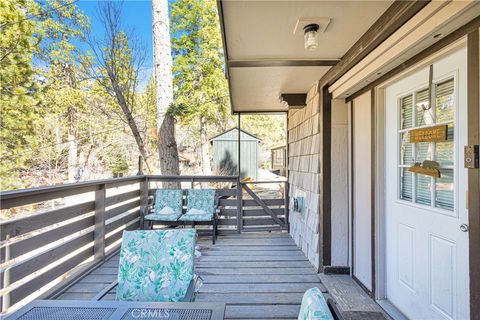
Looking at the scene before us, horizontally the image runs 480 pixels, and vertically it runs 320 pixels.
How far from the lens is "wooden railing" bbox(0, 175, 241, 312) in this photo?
2.12 meters

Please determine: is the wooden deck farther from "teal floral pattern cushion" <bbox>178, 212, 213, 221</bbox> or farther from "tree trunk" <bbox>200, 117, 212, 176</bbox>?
"tree trunk" <bbox>200, 117, 212, 176</bbox>

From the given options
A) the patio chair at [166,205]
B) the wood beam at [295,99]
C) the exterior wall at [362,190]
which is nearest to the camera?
the exterior wall at [362,190]

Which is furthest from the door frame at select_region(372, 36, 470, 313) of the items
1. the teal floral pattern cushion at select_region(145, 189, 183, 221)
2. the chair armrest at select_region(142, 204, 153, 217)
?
the chair armrest at select_region(142, 204, 153, 217)

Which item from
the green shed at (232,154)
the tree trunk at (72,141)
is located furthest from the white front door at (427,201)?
the tree trunk at (72,141)

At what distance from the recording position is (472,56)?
1396 mm

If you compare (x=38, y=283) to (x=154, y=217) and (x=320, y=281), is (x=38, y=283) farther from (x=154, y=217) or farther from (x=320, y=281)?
(x=320, y=281)

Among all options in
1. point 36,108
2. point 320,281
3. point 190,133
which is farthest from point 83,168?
point 320,281

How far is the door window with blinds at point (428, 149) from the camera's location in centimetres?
169

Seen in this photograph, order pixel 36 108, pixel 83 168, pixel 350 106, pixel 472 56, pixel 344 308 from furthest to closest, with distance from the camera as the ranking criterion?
pixel 83 168
pixel 36 108
pixel 350 106
pixel 344 308
pixel 472 56

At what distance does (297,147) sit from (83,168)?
9.11 m

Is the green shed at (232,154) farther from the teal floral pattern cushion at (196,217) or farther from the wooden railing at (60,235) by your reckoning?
the teal floral pattern cushion at (196,217)

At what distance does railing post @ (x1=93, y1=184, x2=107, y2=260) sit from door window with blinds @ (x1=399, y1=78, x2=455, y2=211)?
3154mm

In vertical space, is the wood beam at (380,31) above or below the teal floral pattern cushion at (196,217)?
above

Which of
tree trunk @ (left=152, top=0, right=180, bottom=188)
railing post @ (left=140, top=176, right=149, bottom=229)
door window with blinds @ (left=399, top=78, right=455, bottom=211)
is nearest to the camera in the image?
door window with blinds @ (left=399, top=78, right=455, bottom=211)
